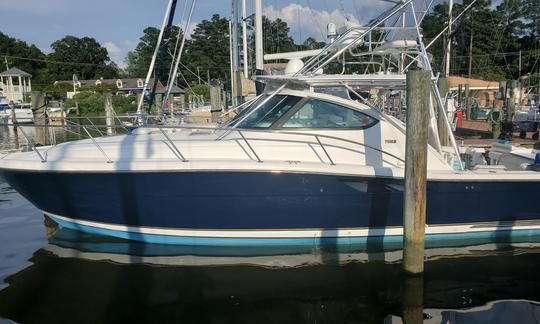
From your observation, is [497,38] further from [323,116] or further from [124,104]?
[323,116]

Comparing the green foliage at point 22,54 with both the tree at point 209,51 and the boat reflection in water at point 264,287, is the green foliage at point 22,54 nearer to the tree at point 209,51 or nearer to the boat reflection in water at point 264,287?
the tree at point 209,51

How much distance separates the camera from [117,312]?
4.43 meters

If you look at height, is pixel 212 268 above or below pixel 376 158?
below

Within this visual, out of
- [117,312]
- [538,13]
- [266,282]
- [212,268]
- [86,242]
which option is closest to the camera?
[117,312]

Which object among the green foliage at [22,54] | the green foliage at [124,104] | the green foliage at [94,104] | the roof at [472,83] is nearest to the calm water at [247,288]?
the green foliage at [124,104]

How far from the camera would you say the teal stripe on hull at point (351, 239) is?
226 inches

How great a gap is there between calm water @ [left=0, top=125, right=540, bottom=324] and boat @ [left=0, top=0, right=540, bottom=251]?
0.35m

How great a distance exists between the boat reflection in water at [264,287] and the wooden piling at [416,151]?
71 centimetres

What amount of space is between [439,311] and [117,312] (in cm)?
326

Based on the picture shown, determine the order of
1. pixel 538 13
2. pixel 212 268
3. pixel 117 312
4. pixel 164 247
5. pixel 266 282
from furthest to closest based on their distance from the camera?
pixel 538 13 → pixel 164 247 → pixel 212 268 → pixel 266 282 → pixel 117 312

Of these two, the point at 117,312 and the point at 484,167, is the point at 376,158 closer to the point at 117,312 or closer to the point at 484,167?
the point at 484,167

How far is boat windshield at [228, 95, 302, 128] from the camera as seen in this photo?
5941 millimetres

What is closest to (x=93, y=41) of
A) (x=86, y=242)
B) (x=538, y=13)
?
(x=538, y=13)

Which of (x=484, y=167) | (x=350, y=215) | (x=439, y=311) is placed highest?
(x=484, y=167)
